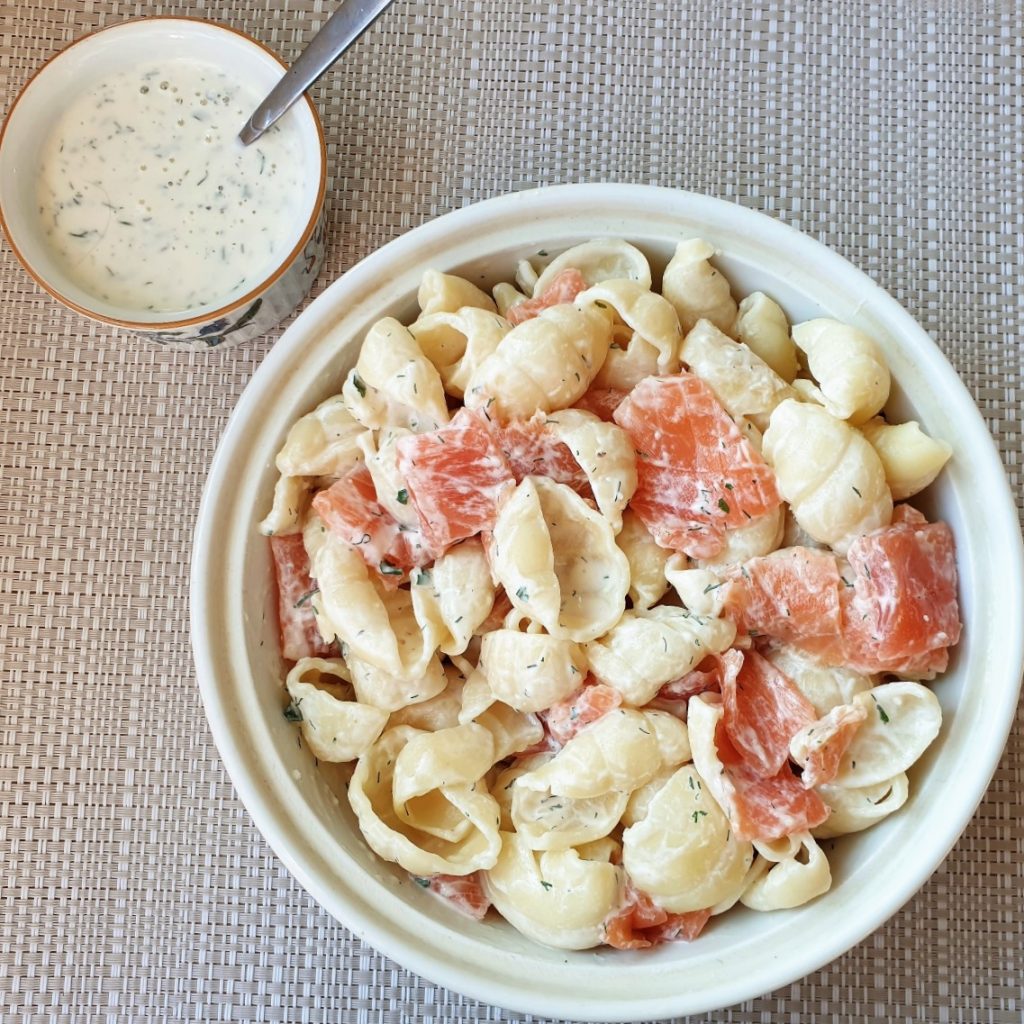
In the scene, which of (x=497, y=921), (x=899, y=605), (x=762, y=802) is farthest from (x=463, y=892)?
(x=899, y=605)

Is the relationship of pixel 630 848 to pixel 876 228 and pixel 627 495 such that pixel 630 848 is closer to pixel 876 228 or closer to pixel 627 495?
pixel 627 495

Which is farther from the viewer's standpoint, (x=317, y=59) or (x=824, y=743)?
(x=317, y=59)

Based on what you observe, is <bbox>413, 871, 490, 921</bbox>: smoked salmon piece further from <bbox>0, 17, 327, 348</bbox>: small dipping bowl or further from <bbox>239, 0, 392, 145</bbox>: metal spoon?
<bbox>239, 0, 392, 145</bbox>: metal spoon

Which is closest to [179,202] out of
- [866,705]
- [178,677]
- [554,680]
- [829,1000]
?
[178,677]

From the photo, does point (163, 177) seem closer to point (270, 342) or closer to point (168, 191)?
point (168, 191)

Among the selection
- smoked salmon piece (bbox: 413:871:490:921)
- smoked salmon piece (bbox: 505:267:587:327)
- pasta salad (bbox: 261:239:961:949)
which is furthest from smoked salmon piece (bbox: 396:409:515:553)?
smoked salmon piece (bbox: 413:871:490:921)

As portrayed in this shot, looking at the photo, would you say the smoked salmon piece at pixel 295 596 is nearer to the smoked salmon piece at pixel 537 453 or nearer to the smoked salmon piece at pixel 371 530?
the smoked salmon piece at pixel 371 530

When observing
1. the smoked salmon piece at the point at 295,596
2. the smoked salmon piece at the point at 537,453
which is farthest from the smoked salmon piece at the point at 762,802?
the smoked salmon piece at the point at 295,596
